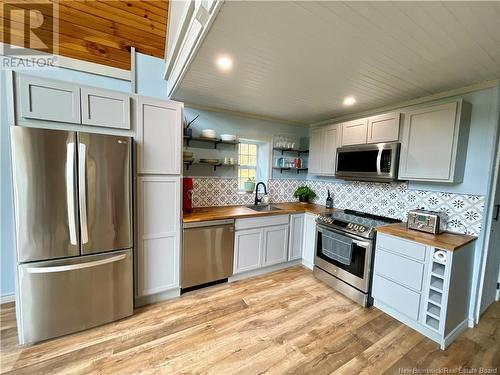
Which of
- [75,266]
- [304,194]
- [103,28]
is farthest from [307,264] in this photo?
[103,28]

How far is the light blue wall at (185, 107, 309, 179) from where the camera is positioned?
3.03 meters

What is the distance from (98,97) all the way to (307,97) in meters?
2.18

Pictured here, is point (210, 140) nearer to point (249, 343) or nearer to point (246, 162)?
point (246, 162)

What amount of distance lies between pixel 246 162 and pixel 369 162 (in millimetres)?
1828

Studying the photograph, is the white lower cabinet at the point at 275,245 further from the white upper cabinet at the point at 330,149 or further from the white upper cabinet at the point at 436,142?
the white upper cabinet at the point at 436,142

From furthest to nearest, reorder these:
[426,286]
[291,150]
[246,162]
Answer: [291,150] → [246,162] → [426,286]

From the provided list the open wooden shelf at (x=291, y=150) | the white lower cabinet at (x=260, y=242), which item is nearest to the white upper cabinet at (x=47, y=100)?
the white lower cabinet at (x=260, y=242)

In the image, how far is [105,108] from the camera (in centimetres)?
190

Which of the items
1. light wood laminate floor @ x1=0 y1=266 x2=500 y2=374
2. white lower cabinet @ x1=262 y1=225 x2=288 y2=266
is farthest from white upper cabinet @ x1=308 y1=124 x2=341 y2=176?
light wood laminate floor @ x1=0 y1=266 x2=500 y2=374

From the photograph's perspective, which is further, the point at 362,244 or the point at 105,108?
the point at 362,244

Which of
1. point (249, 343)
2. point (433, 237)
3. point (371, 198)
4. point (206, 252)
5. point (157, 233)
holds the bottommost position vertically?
point (249, 343)

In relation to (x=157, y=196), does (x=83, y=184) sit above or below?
above

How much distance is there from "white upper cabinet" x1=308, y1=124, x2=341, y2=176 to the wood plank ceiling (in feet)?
8.39

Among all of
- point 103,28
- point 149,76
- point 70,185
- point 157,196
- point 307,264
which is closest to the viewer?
point 70,185
